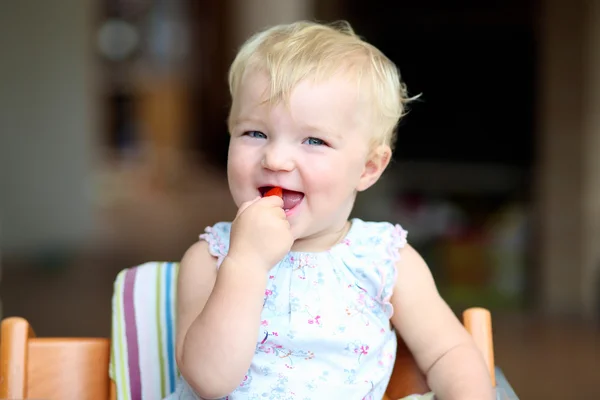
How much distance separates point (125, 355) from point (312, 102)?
1.58 feet

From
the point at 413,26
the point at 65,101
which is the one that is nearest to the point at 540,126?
the point at 413,26

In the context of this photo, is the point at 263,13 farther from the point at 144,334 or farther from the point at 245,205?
the point at 245,205

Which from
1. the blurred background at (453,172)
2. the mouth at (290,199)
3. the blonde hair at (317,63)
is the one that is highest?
the blonde hair at (317,63)

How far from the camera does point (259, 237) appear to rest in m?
1.01

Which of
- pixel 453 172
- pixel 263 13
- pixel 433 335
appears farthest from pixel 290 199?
pixel 263 13

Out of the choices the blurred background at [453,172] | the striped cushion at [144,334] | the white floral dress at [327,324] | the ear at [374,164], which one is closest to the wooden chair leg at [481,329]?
the white floral dress at [327,324]

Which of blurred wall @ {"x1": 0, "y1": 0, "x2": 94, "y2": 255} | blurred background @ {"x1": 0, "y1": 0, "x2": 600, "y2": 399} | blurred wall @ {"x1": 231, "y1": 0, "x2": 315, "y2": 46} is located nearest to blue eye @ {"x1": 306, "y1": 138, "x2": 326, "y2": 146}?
blurred wall @ {"x1": 231, "y1": 0, "x2": 315, "y2": 46}

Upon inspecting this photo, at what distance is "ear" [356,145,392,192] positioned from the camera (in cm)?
118

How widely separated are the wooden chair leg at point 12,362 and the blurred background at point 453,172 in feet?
6.63

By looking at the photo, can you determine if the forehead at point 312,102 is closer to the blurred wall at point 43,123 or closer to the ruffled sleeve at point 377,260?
the ruffled sleeve at point 377,260

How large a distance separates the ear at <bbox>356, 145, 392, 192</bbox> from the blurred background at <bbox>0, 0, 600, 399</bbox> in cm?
186

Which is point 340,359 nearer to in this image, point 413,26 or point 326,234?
point 326,234

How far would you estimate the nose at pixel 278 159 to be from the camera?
1047 mm

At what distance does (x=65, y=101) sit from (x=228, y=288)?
405cm
